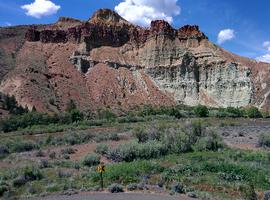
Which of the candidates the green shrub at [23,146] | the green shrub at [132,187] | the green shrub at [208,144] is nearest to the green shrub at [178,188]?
the green shrub at [132,187]

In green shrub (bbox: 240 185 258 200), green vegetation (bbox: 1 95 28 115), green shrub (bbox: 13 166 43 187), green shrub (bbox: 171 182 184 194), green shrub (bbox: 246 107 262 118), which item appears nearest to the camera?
green shrub (bbox: 240 185 258 200)

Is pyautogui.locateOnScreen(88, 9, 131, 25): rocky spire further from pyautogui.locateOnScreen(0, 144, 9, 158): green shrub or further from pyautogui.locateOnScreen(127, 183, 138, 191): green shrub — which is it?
pyautogui.locateOnScreen(127, 183, 138, 191): green shrub

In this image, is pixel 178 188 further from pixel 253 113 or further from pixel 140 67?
pixel 140 67

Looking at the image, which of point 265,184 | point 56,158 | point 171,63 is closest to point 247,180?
point 265,184

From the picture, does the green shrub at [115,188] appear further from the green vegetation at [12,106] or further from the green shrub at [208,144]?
the green vegetation at [12,106]

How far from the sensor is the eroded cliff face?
93.6 meters

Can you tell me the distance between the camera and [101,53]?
339 ft

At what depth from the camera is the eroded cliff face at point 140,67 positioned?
93.6 metres

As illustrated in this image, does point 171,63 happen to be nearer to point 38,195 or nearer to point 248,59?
point 248,59

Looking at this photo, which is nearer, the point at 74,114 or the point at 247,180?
the point at 247,180

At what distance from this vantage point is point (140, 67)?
104 metres

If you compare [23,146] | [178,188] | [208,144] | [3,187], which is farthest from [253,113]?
[3,187]

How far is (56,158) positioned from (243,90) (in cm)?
7133

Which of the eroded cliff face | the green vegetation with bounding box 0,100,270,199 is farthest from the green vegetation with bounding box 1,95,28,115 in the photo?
the green vegetation with bounding box 0,100,270,199
